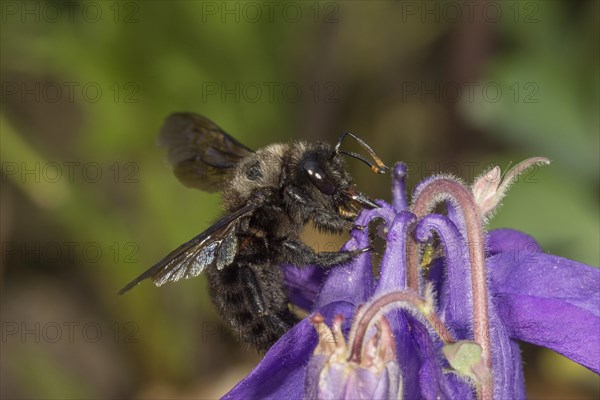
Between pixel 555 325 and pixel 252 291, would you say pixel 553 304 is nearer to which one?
pixel 555 325

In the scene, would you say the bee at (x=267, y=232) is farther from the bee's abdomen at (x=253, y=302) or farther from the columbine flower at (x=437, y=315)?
the columbine flower at (x=437, y=315)

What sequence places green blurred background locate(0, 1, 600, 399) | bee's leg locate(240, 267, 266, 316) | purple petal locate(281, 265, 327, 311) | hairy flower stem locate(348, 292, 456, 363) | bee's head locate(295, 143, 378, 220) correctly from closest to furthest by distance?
hairy flower stem locate(348, 292, 456, 363) → bee's head locate(295, 143, 378, 220) → bee's leg locate(240, 267, 266, 316) → purple petal locate(281, 265, 327, 311) → green blurred background locate(0, 1, 600, 399)

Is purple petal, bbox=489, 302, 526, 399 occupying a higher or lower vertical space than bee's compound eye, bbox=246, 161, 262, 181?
lower

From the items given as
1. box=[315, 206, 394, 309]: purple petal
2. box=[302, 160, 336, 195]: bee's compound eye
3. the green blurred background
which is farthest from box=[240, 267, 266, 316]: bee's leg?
the green blurred background

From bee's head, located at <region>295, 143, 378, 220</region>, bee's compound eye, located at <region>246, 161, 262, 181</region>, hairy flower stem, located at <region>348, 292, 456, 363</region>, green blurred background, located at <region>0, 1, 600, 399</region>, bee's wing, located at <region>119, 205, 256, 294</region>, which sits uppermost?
green blurred background, located at <region>0, 1, 600, 399</region>

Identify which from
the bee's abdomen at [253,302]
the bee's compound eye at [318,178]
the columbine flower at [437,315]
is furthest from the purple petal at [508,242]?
the bee's abdomen at [253,302]

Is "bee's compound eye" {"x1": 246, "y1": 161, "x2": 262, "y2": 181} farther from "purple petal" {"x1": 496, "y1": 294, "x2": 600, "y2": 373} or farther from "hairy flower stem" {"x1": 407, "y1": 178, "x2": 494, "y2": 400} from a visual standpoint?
"purple petal" {"x1": 496, "y1": 294, "x2": 600, "y2": 373}

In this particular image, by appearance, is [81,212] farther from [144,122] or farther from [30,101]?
[30,101]

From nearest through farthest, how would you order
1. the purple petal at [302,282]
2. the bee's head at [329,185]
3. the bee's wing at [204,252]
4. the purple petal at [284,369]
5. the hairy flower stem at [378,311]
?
the hairy flower stem at [378,311] < the purple petal at [284,369] < the bee's wing at [204,252] < the bee's head at [329,185] < the purple petal at [302,282]
